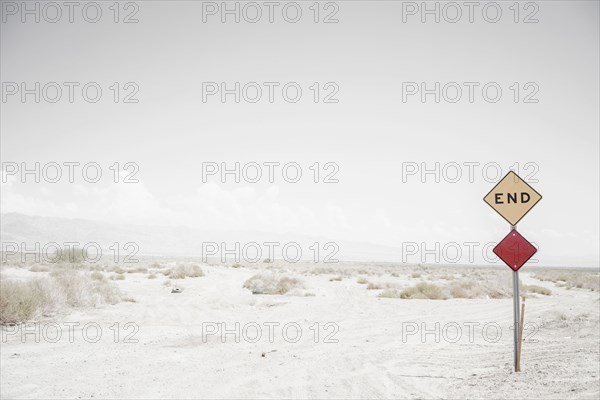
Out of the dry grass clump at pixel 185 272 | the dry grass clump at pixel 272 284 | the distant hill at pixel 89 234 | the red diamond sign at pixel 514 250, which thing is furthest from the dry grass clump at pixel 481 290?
Answer: the distant hill at pixel 89 234

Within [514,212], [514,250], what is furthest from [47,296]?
[514,212]

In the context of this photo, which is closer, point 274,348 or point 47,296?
point 274,348

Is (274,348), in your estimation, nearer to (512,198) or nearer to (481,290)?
(512,198)

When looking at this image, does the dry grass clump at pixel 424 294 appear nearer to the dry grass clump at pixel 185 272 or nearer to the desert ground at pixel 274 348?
the desert ground at pixel 274 348

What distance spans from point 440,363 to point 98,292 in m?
13.6

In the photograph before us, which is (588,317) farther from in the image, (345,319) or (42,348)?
(42,348)

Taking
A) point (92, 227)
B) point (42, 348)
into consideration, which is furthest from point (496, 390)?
point (92, 227)

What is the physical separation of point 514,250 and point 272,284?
16.0 metres

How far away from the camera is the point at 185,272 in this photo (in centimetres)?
3073

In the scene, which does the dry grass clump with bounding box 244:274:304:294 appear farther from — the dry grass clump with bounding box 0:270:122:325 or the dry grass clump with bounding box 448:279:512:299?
the dry grass clump with bounding box 448:279:512:299

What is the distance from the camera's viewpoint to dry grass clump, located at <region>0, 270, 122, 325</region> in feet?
35.4

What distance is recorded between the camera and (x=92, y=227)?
166 m

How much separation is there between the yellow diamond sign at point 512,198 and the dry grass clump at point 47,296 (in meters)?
13.1

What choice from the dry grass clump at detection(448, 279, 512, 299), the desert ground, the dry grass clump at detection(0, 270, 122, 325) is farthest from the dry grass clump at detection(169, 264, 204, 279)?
the dry grass clump at detection(448, 279, 512, 299)
